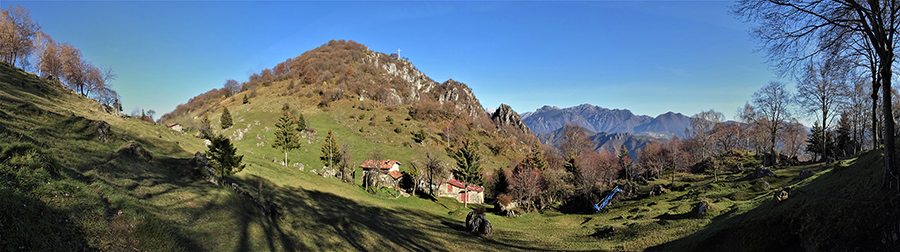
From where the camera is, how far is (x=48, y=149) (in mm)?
17297

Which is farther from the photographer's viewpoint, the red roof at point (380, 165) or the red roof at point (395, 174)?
the red roof at point (380, 165)

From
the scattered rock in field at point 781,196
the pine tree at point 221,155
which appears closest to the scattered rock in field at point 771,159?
the scattered rock in field at point 781,196

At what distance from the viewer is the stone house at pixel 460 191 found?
2389 inches

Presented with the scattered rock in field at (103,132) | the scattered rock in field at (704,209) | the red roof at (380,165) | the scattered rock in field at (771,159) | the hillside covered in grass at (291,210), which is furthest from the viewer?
the red roof at (380,165)

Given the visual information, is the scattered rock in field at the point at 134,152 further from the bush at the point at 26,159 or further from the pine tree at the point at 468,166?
the pine tree at the point at 468,166

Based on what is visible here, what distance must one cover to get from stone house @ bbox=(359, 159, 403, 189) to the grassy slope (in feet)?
43.0

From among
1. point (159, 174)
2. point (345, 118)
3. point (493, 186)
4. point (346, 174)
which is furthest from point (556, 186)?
point (345, 118)

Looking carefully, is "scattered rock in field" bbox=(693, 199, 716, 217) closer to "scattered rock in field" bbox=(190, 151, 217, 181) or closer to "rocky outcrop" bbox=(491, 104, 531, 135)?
"scattered rock in field" bbox=(190, 151, 217, 181)

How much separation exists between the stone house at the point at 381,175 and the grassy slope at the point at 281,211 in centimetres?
1310

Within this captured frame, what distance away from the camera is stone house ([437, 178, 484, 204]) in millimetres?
60688

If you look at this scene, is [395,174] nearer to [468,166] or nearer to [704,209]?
[468,166]

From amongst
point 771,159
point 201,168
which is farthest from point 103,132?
point 771,159

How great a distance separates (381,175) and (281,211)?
1456 inches

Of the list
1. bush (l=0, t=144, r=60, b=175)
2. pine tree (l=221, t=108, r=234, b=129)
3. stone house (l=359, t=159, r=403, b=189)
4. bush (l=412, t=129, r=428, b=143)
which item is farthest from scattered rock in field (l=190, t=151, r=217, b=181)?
bush (l=412, t=129, r=428, b=143)
